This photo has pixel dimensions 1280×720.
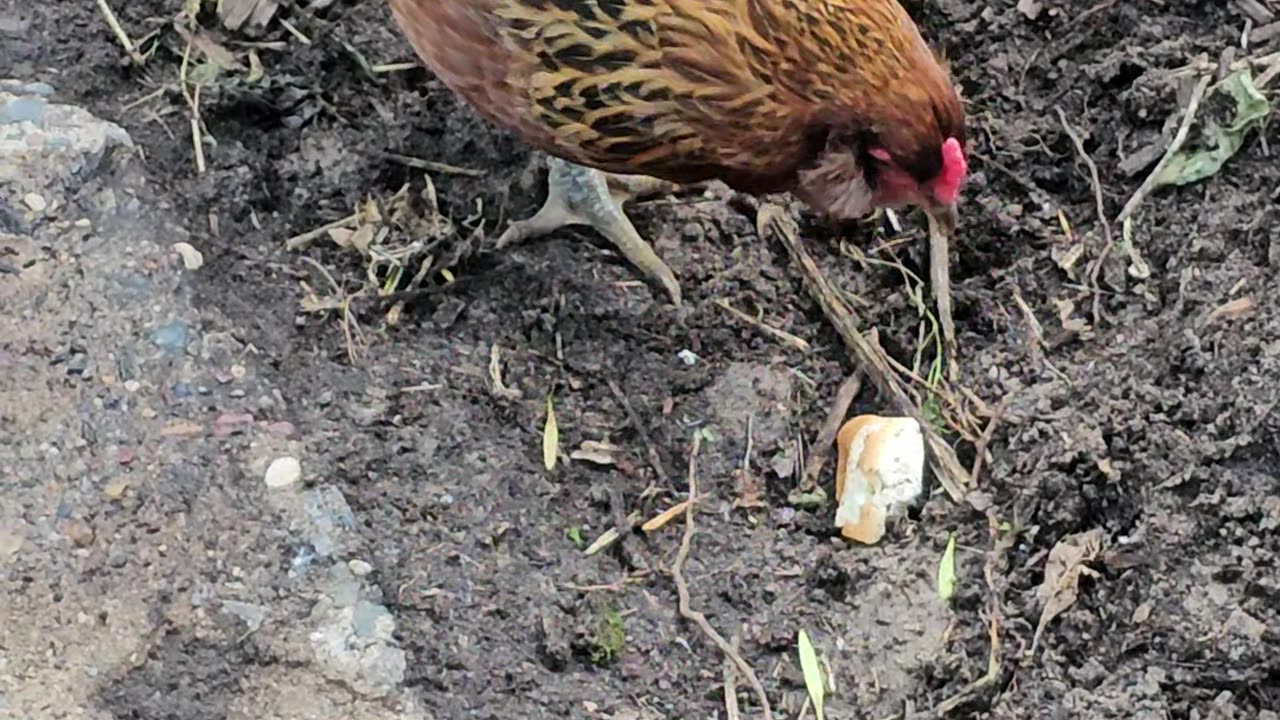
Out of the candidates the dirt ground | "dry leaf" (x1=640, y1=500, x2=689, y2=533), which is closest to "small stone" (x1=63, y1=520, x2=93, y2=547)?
the dirt ground

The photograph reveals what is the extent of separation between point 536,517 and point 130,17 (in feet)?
4.99

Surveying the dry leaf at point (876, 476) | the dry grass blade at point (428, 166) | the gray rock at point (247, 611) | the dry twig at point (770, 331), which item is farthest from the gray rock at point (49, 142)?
the dry leaf at point (876, 476)

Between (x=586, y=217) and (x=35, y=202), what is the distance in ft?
3.50

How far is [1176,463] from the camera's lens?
8.54ft

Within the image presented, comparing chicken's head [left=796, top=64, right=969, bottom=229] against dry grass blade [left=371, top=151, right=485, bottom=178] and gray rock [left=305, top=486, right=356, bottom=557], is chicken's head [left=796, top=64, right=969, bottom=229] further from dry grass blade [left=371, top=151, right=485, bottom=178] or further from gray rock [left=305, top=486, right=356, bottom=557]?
gray rock [left=305, top=486, right=356, bottom=557]

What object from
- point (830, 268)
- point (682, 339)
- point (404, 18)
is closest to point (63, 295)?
point (404, 18)

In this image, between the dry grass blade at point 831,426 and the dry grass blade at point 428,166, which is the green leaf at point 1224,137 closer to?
the dry grass blade at point 831,426

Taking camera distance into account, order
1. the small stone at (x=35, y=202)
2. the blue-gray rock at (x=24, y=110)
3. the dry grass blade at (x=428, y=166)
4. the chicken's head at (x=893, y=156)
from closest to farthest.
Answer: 1. the chicken's head at (x=893, y=156)
2. the small stone at (x=35, y=202)
3. the blue-gray rock at (x=24, y=110)
4. the dry grass blade at (x=428, y=166)

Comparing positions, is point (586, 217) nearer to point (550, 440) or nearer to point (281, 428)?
point (550, 440)

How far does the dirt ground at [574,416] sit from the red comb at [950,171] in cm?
38

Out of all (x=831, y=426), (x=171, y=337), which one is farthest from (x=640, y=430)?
(x=171, y=337)

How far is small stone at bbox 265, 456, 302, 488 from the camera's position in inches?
103

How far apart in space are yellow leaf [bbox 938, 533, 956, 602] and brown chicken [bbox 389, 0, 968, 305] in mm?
634

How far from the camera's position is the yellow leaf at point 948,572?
8.50 ft
